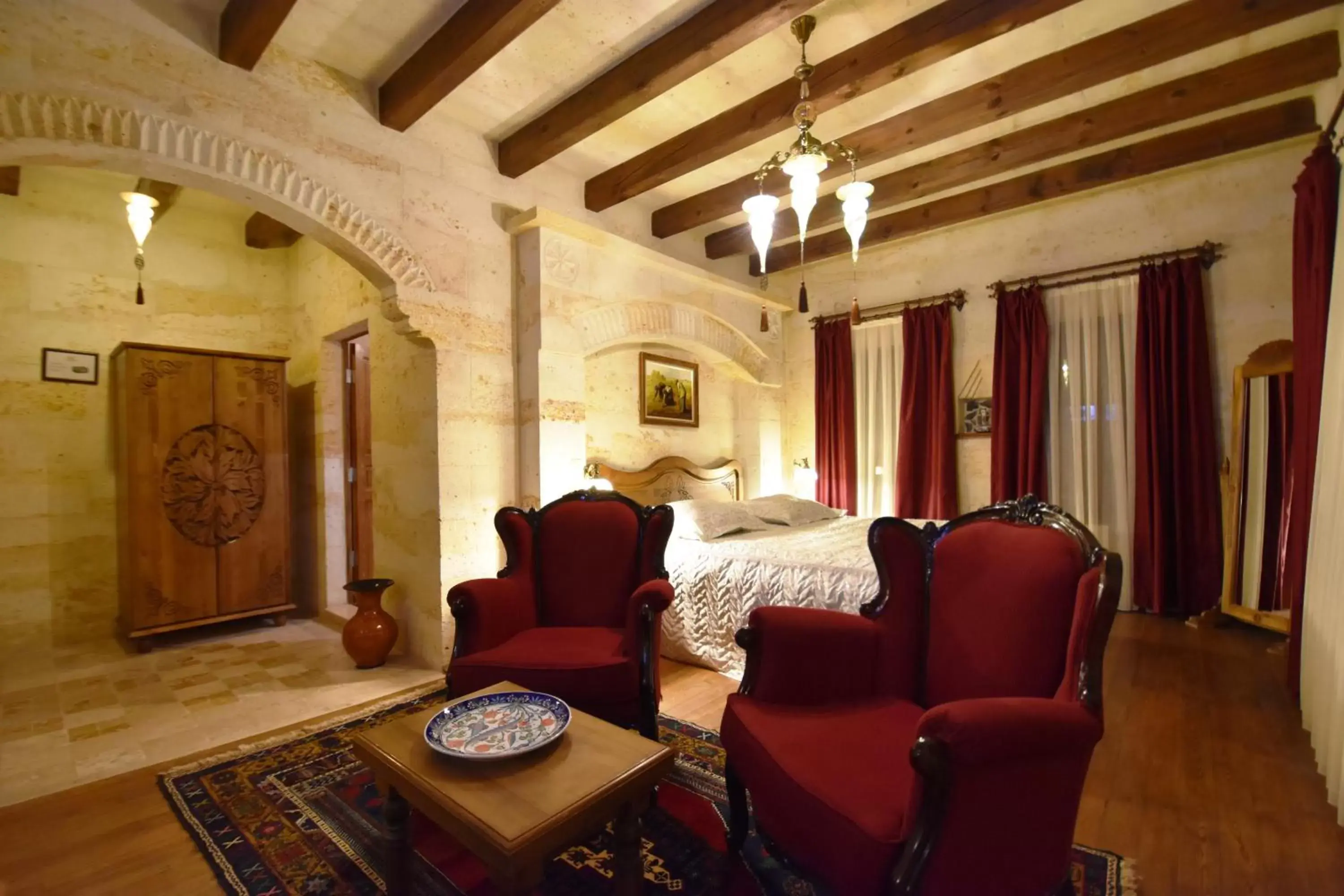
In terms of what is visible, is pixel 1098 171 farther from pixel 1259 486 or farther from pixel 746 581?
pixel 746 581

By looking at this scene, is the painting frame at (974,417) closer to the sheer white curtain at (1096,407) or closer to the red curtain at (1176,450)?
the sheer white curtain at (1096,407)

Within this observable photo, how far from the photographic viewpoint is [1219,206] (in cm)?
372

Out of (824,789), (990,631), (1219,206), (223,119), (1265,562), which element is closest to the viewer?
(824,789)

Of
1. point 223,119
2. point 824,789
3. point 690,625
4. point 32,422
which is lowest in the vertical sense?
point 690,625

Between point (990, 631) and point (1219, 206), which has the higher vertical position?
point (1219, 206)

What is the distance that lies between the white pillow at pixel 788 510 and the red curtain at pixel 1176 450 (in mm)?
1945

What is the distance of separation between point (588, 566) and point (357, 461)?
2.72 m

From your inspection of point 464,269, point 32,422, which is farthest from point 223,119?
point 32,422

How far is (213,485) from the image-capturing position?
393 cm

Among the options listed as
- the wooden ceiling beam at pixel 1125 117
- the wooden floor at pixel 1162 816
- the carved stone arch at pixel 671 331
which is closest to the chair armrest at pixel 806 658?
the wooden floor at pixel 1162 816

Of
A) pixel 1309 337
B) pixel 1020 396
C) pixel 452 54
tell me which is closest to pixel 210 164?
pixel 452 54

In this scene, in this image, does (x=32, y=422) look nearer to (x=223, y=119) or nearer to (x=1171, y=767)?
(x=223, y=119)

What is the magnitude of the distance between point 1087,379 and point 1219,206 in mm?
1232

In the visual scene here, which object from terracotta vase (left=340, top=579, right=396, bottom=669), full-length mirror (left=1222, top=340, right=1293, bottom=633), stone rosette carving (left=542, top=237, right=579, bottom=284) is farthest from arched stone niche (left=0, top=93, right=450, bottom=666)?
full-length mirror (left=1222, top=340, right=1293, bottom=633)
